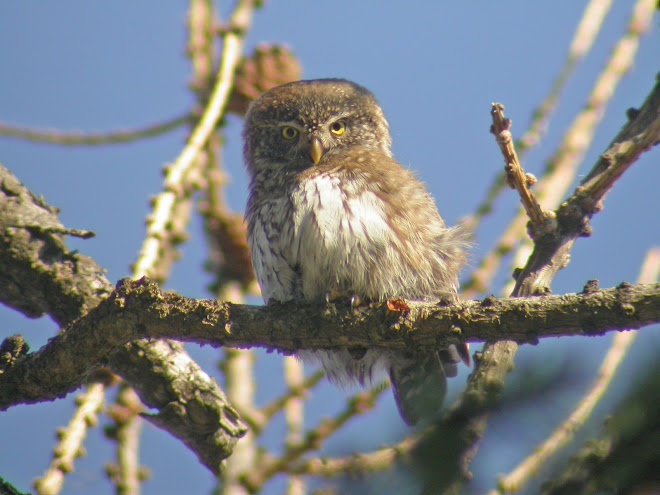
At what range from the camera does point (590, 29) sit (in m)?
5.30

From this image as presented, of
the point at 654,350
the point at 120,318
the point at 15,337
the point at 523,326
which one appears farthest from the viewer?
the point at 15,337

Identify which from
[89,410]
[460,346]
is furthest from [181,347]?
[460,346]

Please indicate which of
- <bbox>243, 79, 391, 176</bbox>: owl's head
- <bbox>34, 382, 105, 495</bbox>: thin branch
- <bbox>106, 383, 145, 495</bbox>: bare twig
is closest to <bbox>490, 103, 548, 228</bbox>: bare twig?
<bbox>243, 79, 391, 176</bbox>: owl's head

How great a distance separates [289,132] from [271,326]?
207cm

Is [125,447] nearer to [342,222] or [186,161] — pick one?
[186,161]

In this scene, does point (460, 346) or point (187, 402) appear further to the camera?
point (460, 346)

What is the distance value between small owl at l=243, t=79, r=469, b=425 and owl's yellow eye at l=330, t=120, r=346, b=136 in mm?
10

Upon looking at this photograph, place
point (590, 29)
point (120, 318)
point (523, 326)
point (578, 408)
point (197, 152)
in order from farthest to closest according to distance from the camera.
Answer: point (590, 29)
point (197, 152)
point (120, 318)
point (523, 326)
point (578, 408)

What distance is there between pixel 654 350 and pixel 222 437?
2762 mm

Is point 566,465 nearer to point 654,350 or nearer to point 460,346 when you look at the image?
point 654,350

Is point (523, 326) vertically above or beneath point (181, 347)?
beneath

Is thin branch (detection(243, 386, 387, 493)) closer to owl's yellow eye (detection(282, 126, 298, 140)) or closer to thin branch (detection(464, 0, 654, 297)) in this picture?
thin branch (detection(464, 0, 654, 297))

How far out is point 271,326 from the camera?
313 centimetres

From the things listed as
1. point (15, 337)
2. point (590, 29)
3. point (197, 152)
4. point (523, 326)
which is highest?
point (590, 29)
